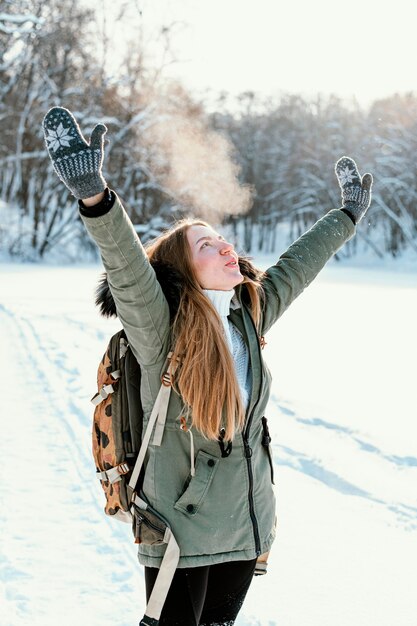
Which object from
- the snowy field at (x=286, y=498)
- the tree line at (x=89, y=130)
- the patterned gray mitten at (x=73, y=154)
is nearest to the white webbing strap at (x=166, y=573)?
the patterned gray mitten at (x=73, y=154)

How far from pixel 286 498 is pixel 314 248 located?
2.35 meters

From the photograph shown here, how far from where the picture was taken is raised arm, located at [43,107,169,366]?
175cm

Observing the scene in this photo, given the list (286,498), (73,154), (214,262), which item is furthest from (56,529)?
(73,154)

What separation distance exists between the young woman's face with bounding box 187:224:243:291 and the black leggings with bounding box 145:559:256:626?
81cm

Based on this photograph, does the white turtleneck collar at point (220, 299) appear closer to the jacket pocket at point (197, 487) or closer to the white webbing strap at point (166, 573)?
the jacket pocket at point (197, 487)

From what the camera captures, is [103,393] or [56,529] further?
[56,529]

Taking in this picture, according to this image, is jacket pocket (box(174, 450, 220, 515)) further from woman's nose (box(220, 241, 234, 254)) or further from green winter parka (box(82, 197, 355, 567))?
woman's nose (box(220, 241, 234, 254))

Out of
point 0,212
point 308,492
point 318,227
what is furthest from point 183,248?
point 0,212

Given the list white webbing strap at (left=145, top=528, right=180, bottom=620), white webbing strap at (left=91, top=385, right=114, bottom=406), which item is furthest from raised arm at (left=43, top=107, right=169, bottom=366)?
white webbing strap at (left=145, top=528, right=180, bottom=620)

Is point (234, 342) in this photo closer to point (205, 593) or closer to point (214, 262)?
point (214, 262)

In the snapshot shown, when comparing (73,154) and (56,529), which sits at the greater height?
(73,154)

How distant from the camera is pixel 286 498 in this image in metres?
4.44

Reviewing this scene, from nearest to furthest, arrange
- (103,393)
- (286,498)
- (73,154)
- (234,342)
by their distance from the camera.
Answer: (73,154) → (103,393) → (234,342) → (286,498)

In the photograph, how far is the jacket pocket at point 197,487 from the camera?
193 centimetres
